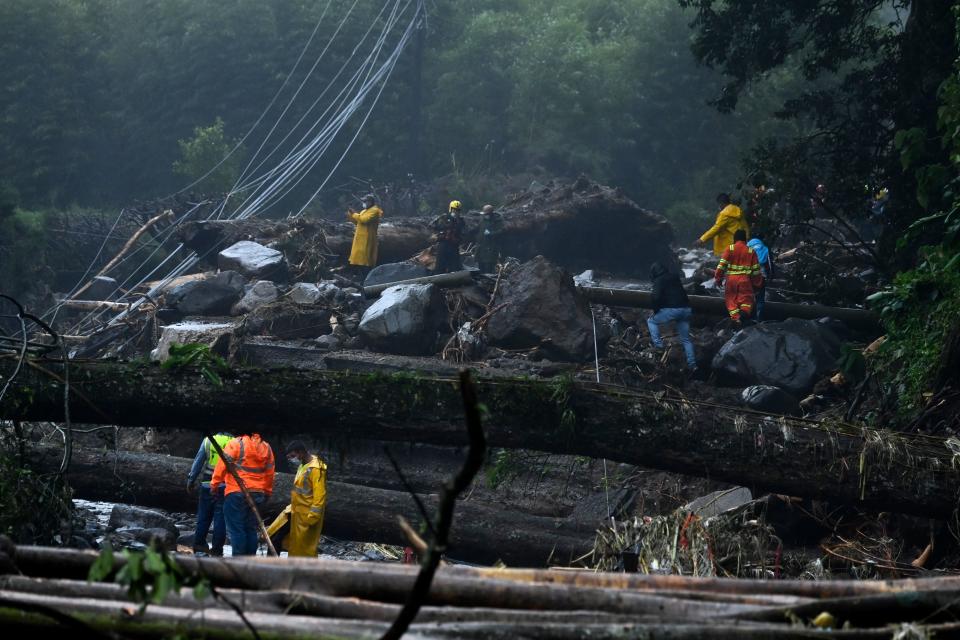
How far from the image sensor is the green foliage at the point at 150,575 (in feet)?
7.23

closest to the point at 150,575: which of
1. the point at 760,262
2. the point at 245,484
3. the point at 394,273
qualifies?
the point at 245,484

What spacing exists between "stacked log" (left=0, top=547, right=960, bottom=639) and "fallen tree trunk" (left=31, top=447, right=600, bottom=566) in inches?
219

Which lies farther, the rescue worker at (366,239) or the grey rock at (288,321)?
the rescue worker at (366,239)

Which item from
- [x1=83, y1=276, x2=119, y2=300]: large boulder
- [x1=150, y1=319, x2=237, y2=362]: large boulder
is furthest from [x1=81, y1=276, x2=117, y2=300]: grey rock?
[x1=150, y1=319, x2=237, y2=362]: large boulder

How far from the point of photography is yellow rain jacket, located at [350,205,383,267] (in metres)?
17.6

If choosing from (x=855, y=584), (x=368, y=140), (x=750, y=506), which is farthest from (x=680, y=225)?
(x=855, y=584)

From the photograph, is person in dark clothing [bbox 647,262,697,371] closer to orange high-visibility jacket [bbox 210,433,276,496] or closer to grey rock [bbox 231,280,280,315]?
orange high-visibility jacket [bbox 210,433,276,496]

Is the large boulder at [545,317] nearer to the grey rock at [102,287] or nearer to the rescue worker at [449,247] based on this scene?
the rescue worker at [449,247]

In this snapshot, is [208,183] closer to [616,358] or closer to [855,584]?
[616,358]

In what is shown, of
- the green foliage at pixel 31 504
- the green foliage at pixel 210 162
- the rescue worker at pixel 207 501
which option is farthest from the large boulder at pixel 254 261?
the green foliage at pixel 210 162

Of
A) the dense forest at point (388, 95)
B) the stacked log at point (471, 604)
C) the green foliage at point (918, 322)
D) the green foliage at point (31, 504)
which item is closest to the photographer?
the stacked log at point (471, 604)

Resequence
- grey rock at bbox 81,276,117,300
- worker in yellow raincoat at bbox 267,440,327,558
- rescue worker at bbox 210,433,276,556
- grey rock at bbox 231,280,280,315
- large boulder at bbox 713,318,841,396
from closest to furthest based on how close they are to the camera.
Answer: worker in yellow raincoat at bbox 267,440,327,558 < rescue worker at bbox 210,433,276,556 < large boulder at bbox 713,318,841,396 < grey rock at bbox 231,280,280,315 < grey rock at bbox 81,276,117,300

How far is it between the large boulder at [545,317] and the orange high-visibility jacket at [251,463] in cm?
552

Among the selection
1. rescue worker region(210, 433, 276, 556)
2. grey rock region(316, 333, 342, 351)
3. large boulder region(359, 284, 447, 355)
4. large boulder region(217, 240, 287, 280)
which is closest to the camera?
rescue worker region(210, 433, 276, 556)
